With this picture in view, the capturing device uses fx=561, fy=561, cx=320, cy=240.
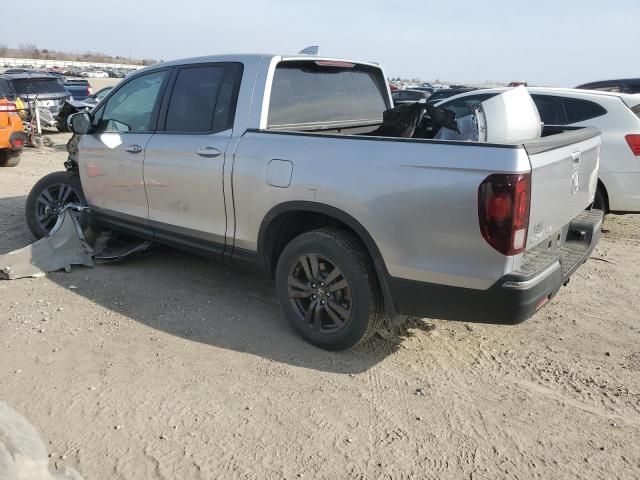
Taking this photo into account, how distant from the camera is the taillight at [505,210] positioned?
2.74m

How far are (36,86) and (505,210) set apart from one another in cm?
1592

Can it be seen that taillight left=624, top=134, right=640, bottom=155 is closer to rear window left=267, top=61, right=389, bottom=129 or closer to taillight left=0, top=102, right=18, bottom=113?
rear window left=267, top=61, right=389, bottom=129

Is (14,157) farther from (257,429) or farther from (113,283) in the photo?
(257,429)

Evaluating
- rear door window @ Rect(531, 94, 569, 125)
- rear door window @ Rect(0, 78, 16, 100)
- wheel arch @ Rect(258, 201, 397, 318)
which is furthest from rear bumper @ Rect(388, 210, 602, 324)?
rear door window @ Rect(0, 78, 16, 100)

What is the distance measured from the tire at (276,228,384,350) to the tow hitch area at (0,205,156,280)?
6.90ft

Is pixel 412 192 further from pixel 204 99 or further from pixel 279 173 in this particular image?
pixel 204 99

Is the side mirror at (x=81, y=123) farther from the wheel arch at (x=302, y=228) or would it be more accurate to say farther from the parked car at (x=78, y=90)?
the parked car at (x=78, y=90)

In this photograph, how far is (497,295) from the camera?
2.92 meters

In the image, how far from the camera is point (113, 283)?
191 inches

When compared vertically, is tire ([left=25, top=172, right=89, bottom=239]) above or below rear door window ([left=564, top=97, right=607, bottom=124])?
below

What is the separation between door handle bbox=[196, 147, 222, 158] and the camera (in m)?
4.02

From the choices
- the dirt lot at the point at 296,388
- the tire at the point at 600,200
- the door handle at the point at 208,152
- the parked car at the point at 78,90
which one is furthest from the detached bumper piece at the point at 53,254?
the parked car at the point at 78,90

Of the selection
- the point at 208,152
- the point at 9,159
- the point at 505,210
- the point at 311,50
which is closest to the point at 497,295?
the point at 505,210

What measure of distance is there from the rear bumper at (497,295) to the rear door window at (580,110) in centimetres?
390
